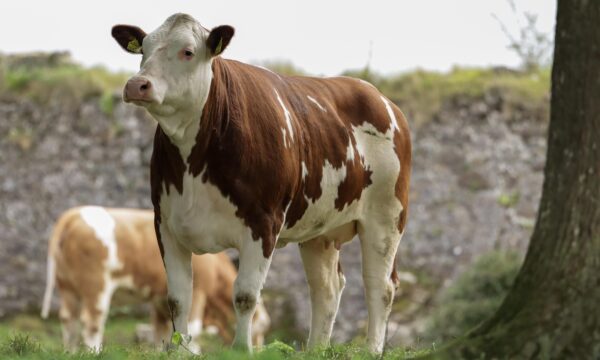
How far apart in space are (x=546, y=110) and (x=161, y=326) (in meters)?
9.68

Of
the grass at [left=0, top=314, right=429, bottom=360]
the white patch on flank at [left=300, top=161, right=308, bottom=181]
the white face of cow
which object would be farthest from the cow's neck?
the grass at [left=0, top=314, right=429, bottom=360]

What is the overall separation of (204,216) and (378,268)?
2235 mm

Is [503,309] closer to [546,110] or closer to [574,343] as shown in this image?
[574,343]

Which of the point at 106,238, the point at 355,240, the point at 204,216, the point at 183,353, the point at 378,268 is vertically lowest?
the point at 355,240

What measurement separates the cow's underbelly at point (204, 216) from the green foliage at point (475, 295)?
10.6m

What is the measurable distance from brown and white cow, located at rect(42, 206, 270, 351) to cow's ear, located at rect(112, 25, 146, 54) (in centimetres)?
1057

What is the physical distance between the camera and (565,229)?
22.7 feet

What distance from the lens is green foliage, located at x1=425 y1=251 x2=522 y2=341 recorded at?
18.7m

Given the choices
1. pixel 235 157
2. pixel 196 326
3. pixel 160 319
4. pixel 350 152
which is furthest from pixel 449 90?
pixel 235 157

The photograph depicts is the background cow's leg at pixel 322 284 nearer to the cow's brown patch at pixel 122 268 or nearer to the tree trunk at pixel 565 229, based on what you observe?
the tree trunk at pixel 565 229

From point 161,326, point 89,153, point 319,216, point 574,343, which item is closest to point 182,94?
point 319,216

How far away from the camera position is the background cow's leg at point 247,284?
8227mm

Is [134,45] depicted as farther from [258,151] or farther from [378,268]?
[378,268]

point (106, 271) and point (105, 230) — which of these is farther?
point (105, 230)
